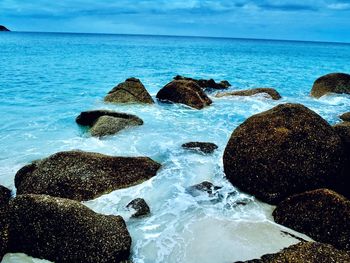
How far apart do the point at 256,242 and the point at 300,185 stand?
1897 millimetres

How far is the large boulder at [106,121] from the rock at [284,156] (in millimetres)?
5090

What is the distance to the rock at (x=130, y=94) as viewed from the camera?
1722 centimetres

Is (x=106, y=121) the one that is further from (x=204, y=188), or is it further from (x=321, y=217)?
(x=321, y=217)

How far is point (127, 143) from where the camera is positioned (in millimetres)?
11469

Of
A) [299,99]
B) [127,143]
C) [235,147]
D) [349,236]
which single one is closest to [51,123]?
[127,143]

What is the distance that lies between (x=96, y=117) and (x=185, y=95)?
5.13m

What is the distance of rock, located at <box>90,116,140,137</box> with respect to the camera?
12250 millimetres

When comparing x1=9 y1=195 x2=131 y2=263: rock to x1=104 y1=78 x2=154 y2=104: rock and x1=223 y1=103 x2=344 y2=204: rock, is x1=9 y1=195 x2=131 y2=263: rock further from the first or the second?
x1=104 y1=78 x2=154 y2=104: rock

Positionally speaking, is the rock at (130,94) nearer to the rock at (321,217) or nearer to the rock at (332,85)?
the rock at (332,85)

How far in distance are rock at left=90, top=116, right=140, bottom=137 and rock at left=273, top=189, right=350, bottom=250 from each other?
6921mm

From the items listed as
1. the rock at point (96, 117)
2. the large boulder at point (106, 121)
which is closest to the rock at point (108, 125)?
the large boulder at point (106, 121)

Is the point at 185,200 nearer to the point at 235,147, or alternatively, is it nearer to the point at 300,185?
the point at 235,147

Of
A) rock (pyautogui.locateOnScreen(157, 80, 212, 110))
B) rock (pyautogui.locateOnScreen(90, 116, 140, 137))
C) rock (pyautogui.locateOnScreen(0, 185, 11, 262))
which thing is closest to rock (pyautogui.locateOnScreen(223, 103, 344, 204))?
rock (pyautogui.locateOnScreen(0, 185, 11, 262))

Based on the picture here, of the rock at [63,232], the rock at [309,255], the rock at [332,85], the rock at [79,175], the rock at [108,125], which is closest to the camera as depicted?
the rock at [309,255]
